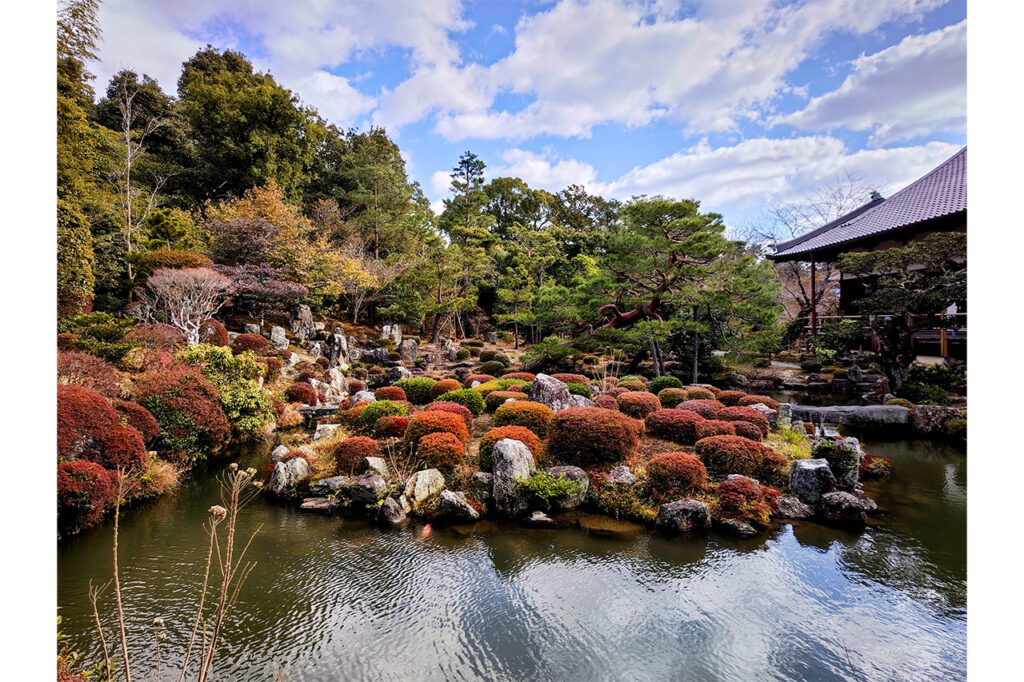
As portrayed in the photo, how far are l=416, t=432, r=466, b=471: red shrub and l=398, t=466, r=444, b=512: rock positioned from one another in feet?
0.91

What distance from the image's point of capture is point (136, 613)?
3.70 meters

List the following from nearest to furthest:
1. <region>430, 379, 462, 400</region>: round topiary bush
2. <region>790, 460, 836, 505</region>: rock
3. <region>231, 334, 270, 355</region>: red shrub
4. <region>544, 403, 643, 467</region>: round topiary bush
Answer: <region>790, 460, 836, 505</region>: rock → <region>544, 403, 643, 467</region>: round topiary bush → <region>430, 379, 462, 400</region>: round topiary bush → <region>231, 334, 270, 355</region>: red shrub

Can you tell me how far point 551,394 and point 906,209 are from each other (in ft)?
38.0

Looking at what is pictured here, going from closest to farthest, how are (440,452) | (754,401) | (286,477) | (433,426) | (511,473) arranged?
(511,473) → (286,477) → (440,452) → (433,426) → (754,401)

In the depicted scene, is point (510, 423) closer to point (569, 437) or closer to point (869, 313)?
point (569, 437)

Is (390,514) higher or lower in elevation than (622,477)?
lower

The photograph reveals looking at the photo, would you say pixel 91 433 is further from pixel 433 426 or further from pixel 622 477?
pixel 622 477

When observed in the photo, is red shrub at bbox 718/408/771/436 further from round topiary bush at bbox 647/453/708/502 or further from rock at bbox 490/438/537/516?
rock at bbox 490/438/537/516

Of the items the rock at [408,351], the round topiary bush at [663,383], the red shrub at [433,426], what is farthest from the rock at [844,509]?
the rock at [408,351]

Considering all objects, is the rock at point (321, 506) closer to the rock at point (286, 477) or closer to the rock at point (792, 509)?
the rock at point (286, 477)

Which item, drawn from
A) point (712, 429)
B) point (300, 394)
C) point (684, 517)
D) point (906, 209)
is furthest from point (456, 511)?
point (906, 209)

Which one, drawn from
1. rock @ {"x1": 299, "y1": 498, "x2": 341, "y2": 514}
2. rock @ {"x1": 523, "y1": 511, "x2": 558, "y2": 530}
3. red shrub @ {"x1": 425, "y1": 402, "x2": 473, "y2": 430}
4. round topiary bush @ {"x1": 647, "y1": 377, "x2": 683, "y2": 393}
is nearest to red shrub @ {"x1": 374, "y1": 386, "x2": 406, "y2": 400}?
red shrub @ {"x1": 425, "y1": 402, "x2": 473, "y2": 430}

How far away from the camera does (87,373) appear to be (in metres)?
6.52

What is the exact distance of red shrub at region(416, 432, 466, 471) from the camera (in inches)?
253
